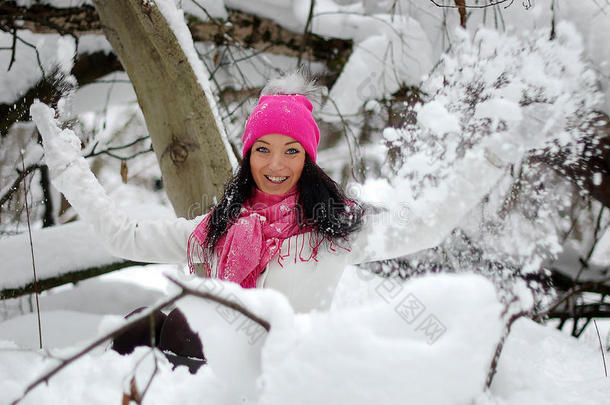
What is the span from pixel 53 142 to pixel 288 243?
2.09ft

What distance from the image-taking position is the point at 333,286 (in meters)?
1.01

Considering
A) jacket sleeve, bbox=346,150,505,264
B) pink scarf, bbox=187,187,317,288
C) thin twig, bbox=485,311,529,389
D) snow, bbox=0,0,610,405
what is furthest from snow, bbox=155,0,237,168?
thin twig, bbox=485,311,529,389

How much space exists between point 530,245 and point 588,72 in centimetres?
75

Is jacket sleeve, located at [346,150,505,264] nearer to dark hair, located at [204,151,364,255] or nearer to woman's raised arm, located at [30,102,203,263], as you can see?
dark hair, located at [204,151,364,255]

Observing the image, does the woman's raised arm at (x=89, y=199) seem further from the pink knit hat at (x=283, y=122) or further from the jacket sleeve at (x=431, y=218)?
the jacket sleeve at (x=431, y=218)

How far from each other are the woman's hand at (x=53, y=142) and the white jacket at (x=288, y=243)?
0.01 metres

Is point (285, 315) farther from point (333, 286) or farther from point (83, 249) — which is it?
point (83, 249)

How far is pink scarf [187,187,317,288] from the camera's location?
37.3 inches

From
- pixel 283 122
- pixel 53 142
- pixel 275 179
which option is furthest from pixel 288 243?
pixel 53 142

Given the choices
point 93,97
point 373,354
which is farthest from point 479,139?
point 93,97

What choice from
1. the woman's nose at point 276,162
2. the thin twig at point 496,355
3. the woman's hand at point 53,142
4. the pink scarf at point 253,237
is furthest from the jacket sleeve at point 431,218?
the woman's hand at point 53,142

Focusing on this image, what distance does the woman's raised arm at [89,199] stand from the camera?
1.01m

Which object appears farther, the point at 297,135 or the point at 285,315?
the point at 297,135

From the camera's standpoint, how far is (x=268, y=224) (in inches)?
40.0
